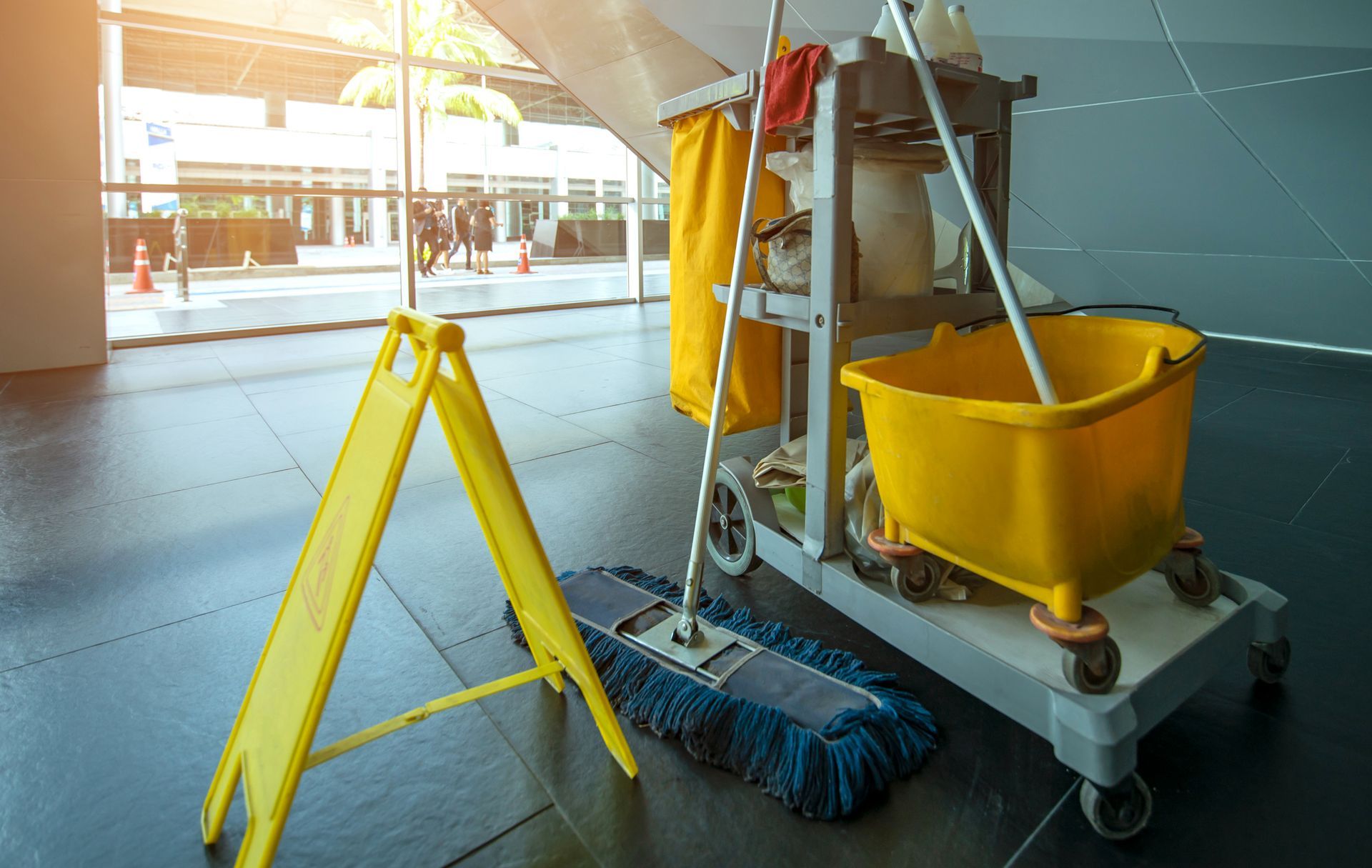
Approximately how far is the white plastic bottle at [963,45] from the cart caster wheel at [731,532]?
0.94 m

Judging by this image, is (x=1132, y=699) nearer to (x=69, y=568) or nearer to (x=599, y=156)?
(x=69, y=568)

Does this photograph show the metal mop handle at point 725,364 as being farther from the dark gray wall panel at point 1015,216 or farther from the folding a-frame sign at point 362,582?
the dark gray wall panel at point 1015,216

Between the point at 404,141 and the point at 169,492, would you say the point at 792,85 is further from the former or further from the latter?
the point at 404,141

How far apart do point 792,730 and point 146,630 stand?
4.45ft

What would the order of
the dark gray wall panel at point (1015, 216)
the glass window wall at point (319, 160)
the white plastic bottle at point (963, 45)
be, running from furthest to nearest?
the glass window wall at point (319, 160), the dark gray wall panel at point (1015, 216), the white plastic bottle at point (963, 45)

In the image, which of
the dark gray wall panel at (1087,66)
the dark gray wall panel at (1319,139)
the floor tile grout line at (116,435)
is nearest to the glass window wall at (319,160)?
the floor tile grout line at (116,435)

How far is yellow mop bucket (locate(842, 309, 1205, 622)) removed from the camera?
107 cm

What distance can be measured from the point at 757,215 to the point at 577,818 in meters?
1.33

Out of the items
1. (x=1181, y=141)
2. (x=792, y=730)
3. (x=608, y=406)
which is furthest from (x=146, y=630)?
(x=1181, y=141)

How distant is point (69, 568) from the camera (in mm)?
2018

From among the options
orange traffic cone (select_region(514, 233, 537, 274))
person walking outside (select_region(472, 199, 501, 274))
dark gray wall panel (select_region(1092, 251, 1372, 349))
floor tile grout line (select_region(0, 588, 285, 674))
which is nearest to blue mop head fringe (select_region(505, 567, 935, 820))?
floor tile grout line (select_region(0, 588, 285, 674))

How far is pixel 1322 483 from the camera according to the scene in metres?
2.57

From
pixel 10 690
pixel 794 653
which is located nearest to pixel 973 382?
pixel 794 653

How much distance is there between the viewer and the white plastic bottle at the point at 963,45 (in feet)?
5.22
